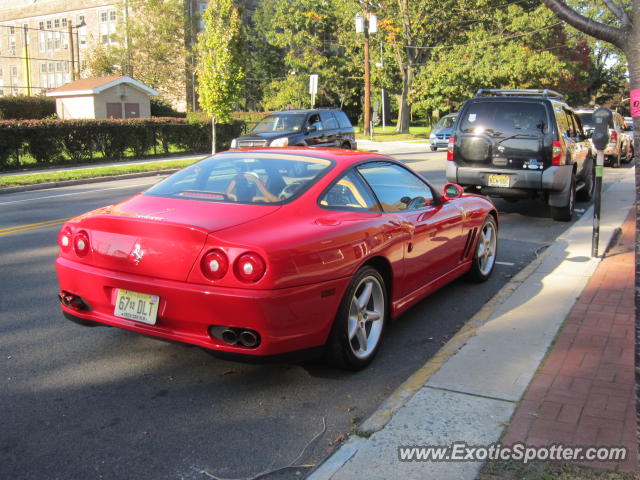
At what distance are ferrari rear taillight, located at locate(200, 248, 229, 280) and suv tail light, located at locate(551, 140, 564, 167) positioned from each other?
7.71 meters

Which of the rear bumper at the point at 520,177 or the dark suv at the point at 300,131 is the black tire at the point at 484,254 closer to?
the rear bumper at the point at 520,177

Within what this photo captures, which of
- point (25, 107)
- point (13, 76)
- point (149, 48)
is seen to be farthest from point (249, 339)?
point (13, 76)

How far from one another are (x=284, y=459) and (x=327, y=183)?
2.03 m

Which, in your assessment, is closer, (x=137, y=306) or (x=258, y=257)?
(x=258, y=257)

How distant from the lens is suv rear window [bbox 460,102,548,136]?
10070 mm

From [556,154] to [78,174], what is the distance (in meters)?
13.2

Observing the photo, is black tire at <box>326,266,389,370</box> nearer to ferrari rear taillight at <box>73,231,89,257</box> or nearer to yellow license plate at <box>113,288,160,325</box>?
yellow license plate at <box>113,288,160,325</box>

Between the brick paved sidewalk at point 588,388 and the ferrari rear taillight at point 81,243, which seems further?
the ferrari rear taillight at point 81,243

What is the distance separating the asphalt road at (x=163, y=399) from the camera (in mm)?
3230

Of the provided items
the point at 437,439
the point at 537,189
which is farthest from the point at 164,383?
the point at 537,189

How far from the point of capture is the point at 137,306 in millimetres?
3928

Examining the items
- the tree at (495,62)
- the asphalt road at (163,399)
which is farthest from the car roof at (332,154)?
the tree at (495,62)

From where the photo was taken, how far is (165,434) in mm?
A: 3484

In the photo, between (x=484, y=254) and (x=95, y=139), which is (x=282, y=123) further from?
(x=484, y=254)
